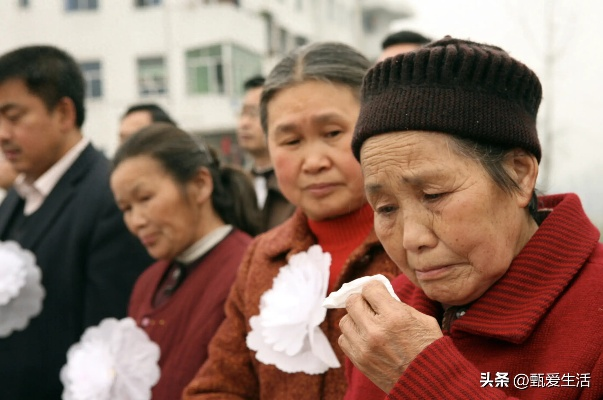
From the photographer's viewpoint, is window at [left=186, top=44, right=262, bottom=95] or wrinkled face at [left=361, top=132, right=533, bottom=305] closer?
wrinkled face at [left=361, top=132, right=533, bottom=305]

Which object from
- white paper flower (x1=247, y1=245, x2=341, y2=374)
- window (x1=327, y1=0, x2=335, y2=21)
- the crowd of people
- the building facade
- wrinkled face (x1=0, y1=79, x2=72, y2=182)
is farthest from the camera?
window (x1=327, y1=0, x2=335, y2=21)

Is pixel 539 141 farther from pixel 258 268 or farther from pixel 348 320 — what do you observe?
pixel 258 268

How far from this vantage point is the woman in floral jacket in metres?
2.45

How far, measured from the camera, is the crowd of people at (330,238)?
5.59ft

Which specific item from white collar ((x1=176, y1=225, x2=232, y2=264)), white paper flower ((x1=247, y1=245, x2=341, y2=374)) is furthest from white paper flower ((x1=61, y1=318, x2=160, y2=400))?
white paper flower ((x1=247, y1=245, x2=341, y2=374))

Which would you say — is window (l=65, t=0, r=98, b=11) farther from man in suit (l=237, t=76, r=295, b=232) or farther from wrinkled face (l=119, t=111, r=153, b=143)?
wrinkled face (l=119, t=111, r=153, b=143)

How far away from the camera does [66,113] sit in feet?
14.3

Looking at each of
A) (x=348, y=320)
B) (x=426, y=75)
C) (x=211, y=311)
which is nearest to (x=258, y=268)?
(x=211, y=311)

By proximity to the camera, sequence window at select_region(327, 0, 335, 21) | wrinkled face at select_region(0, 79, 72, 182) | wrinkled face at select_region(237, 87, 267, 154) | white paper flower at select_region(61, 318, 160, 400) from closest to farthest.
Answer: white paper flower at select_region(61, 318, 160, 400) < wrinkled face at select_region(0, 79, 72, 182) < wrinkled face at select_region(237, 87, 267, 154) < window at select_region(327, 0, 335, 21)

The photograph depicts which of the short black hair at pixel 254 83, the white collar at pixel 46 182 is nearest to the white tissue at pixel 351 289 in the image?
the white collar at pixel 46 182

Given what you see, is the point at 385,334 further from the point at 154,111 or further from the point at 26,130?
the point at 154,111

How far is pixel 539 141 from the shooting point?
72.1 inches

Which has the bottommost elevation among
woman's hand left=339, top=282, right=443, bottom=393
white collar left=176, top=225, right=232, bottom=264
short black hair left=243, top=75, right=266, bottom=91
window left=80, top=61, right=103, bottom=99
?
window left=80, top=61, right=103, bottom=99

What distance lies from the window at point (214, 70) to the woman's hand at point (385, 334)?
21915 millimetres
